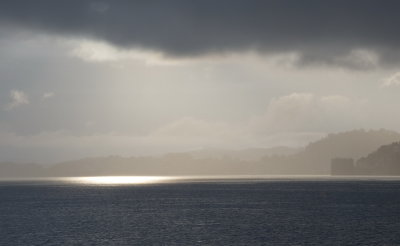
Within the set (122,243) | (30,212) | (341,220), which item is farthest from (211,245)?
(30,212)

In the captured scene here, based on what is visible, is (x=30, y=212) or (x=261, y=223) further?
(x=30, y=212)

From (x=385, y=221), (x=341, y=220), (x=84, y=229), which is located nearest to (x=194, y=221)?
(x=84, y=229)

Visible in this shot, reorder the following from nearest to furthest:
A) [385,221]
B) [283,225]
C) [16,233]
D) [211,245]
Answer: [211,245] → [16,233] → [283,225] → [385,221]

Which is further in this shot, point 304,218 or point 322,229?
point 304,218

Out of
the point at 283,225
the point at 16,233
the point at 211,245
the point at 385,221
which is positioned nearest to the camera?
the point at 211,245

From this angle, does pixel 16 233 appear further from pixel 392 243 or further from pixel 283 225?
pixel 392 243

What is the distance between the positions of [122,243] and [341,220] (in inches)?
2321

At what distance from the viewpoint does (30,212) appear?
160375 mm

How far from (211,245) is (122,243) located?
15.5m

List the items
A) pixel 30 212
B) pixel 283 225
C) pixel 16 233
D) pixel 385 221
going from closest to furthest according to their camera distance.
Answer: pixel 16 233, pixel 283 225, pixel 385 221, pixel 30 212

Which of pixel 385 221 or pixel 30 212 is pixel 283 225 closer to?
pixel 385 221

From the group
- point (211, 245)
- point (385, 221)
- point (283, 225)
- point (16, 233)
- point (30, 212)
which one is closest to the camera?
point (211, 245)

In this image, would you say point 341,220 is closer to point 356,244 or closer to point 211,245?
point 356,244

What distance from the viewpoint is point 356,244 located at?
91438 mm
